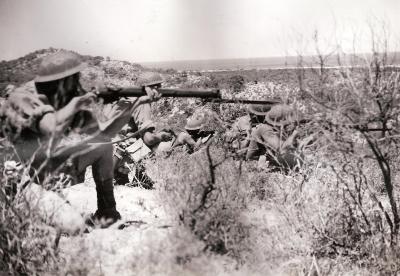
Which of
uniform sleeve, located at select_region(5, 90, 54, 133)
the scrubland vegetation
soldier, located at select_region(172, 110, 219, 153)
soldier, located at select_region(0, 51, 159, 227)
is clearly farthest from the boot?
soldier, located at select_region(172, 110, 219, 153)

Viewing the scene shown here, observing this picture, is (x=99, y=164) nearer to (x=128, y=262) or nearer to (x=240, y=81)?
(x=128, y=262)

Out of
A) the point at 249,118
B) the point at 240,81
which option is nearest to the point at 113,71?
the point at 240,81

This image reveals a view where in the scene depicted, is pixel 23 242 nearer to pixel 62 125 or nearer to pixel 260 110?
pixel 62 125

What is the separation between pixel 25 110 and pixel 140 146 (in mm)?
3433

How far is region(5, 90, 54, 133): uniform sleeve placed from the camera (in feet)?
12.8

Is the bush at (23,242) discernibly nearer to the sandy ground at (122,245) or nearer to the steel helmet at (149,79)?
the sandy ground at (122,245)

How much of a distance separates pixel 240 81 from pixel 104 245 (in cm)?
2648

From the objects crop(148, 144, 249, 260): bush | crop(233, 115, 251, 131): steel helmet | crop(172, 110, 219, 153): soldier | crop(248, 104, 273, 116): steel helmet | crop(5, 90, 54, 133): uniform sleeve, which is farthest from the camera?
crop(233, 115, 251, 131): steel helmet

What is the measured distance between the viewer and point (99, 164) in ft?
15.0

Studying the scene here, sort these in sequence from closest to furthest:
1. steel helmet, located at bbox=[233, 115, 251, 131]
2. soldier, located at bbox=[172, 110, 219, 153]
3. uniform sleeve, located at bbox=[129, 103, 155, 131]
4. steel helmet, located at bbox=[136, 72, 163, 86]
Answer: uniform sleeve, located at bbox=[129, 103, 155, 131]
steel helmet, located at bbox=[136, 72, 163, 86]
soldier, located at bbox=[172, 110, 219, 153]
steel helmet, located at bbox=[233, 115, 251, 131]

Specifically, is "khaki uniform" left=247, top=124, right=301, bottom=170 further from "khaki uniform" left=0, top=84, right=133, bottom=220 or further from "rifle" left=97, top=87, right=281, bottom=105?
"khaki uniform" left=0, top=84, right=133, bottom=220

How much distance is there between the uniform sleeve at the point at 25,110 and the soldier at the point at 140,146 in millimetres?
2782

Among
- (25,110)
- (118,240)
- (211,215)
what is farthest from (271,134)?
(25,110)

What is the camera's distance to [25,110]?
390 cm
